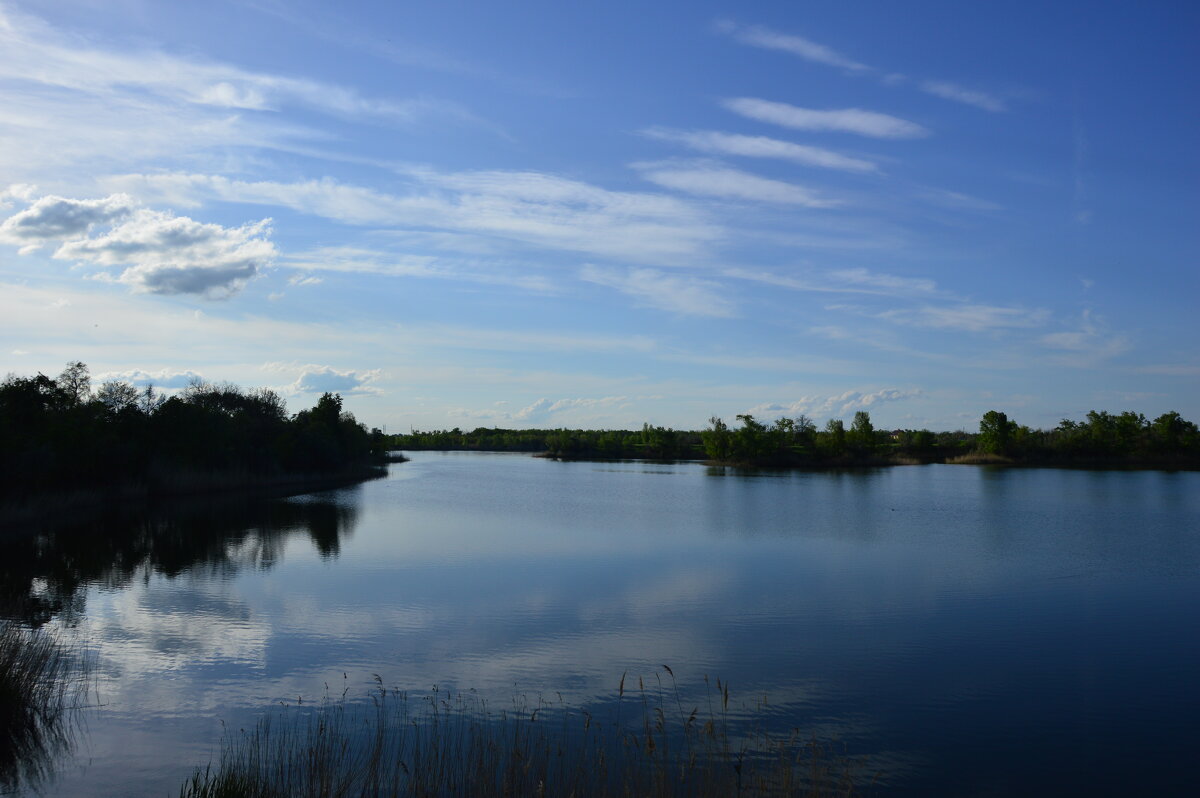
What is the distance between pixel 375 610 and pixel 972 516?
23930 millimetres

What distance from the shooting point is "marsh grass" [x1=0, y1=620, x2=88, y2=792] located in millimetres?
7129

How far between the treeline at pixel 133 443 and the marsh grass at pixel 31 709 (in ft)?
52.2

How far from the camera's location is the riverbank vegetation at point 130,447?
2358cm

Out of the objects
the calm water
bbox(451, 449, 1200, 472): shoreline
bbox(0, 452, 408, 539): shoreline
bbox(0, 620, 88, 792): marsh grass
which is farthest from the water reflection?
bbox(451, 449, 1200, 472): shoreline

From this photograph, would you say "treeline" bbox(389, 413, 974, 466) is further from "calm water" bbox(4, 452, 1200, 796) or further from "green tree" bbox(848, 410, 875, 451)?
"calm water" bbox(4, 452, 1200, 796)

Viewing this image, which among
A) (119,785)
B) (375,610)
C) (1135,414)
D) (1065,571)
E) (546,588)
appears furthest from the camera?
(1135,414)

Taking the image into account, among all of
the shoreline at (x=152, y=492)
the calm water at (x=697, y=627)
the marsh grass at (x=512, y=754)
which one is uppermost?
the shoreline at (x=152, y=492)

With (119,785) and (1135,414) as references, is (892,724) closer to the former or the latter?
(119,785)

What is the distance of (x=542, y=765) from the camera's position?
6902 mm

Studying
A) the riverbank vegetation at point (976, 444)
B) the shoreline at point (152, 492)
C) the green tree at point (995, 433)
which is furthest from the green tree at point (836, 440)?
the shoreline at point (152, 492)

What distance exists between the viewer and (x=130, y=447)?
29734 mm

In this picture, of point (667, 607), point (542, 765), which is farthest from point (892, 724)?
point (667, 607)

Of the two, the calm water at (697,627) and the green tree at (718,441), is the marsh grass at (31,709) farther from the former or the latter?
the green tree at (718,441)

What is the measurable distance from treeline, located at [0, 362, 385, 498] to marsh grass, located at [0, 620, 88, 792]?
15896mm
